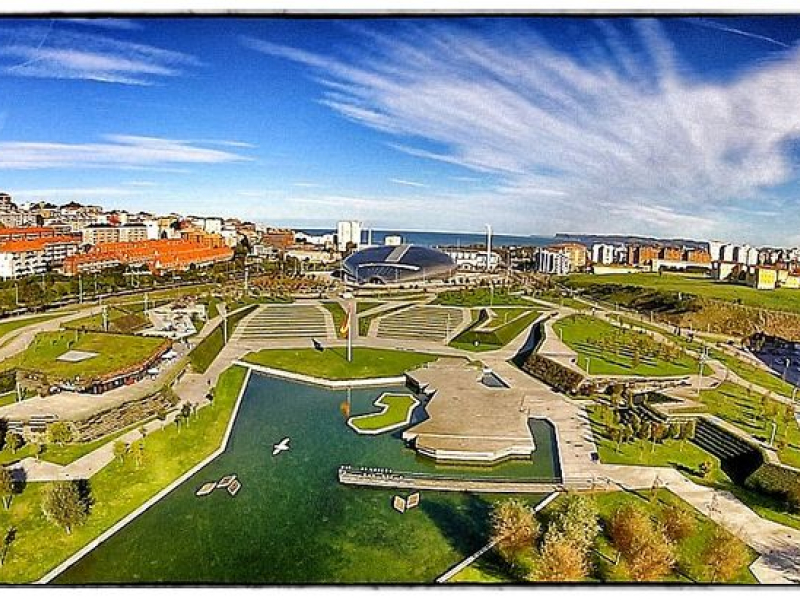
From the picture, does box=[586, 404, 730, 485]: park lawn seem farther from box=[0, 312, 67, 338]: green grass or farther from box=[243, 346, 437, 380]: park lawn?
box=[0, 312, 67, 338]: green grass

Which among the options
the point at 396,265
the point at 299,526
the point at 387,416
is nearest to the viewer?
the point at 299,526

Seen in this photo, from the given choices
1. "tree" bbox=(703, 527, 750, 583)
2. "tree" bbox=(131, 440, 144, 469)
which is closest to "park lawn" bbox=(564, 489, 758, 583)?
"tree" bbox=(703, 527, 750, 583)

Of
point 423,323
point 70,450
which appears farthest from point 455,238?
point 70,450

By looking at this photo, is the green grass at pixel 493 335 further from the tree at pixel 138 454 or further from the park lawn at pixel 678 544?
the tree at pixel 138 454

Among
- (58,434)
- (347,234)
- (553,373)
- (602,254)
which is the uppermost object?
(347,234)

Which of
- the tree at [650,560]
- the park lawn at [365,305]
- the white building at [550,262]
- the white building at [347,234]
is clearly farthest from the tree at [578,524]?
the park lawn at [365,305]

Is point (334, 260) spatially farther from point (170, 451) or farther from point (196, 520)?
point (196, 520)

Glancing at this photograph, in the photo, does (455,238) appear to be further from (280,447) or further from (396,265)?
(280,447)
